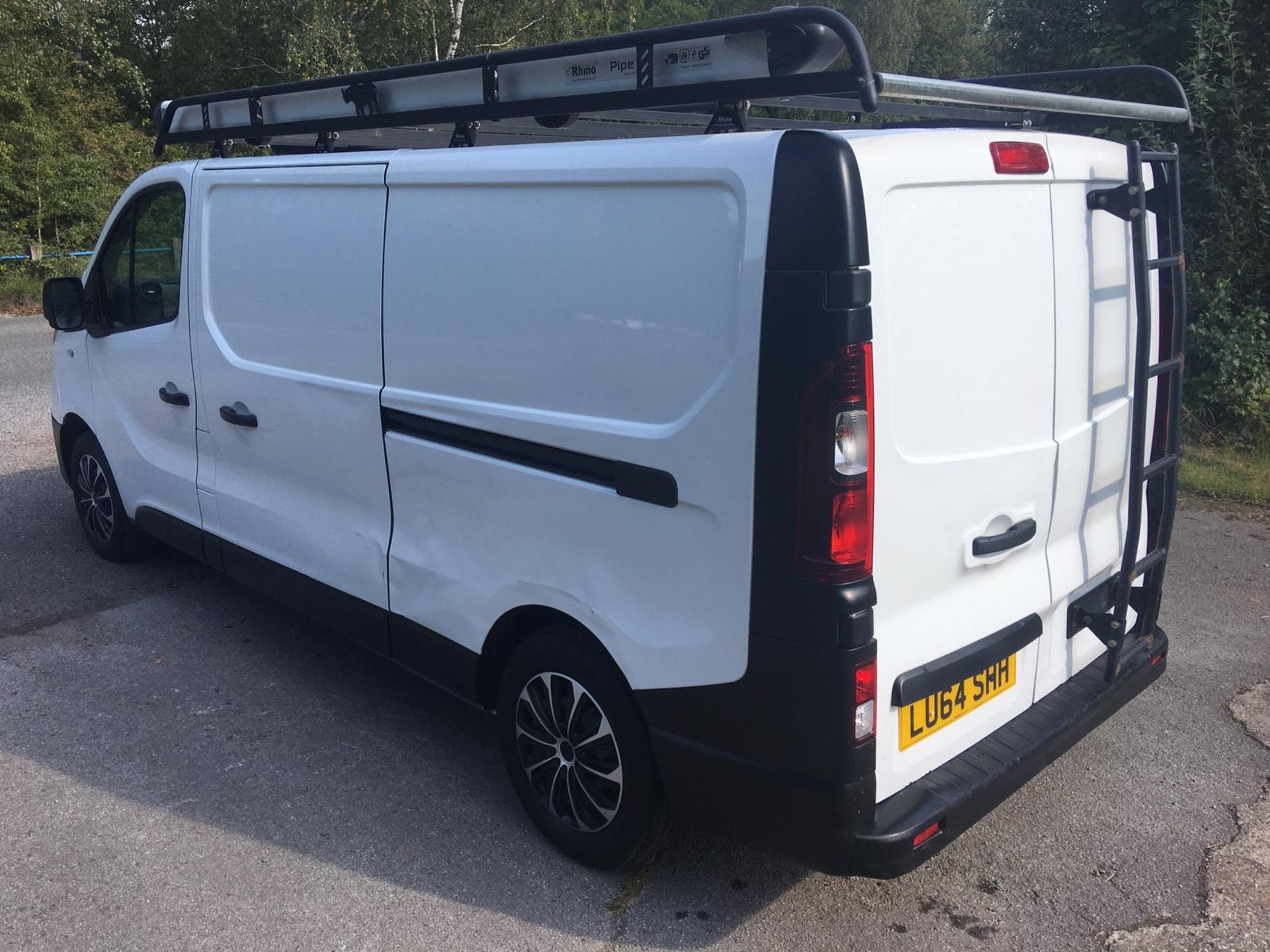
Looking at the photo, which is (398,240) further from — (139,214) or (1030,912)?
(1030,912)

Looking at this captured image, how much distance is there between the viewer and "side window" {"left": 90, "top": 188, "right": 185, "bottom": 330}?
4828 mm

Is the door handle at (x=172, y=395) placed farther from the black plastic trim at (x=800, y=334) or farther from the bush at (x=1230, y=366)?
the bush at (x=1230, y=366)

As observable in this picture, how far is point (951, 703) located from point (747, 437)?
936 millimetres

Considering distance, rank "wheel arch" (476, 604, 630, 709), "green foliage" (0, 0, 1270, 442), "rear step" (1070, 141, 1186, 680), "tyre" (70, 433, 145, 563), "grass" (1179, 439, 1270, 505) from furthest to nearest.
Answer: "green foliage" (0, 0, 1270, 442), "grass" (1179, 439, 1270, 505), "tyre" (70, 433, 145, 563), "wheel arch" (476, 604, 630, 709), "rear step" (1070, 141, 1186, 680)

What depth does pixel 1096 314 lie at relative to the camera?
312 centimetres

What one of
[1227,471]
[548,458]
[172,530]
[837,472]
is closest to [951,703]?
[837,472]

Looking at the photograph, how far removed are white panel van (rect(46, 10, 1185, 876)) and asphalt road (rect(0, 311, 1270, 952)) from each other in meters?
0.32

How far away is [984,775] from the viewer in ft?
9.43

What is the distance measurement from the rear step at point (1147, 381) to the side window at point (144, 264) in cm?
380

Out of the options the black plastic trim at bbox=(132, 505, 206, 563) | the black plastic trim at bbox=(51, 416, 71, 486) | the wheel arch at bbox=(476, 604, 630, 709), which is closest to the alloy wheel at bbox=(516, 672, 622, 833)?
the wheel arch at bbox=(476, 604, 630, 709)

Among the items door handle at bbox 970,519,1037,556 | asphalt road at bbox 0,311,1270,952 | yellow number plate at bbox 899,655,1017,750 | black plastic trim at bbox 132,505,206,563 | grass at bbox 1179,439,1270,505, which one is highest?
door handle at bbox 970,519,1037,556

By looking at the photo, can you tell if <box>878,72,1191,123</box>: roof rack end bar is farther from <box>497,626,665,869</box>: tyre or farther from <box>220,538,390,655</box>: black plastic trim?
<box>220,538,390,655</box>: black plastic trim

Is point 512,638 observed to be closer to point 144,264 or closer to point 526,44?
point 144,264

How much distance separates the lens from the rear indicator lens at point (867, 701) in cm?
254
